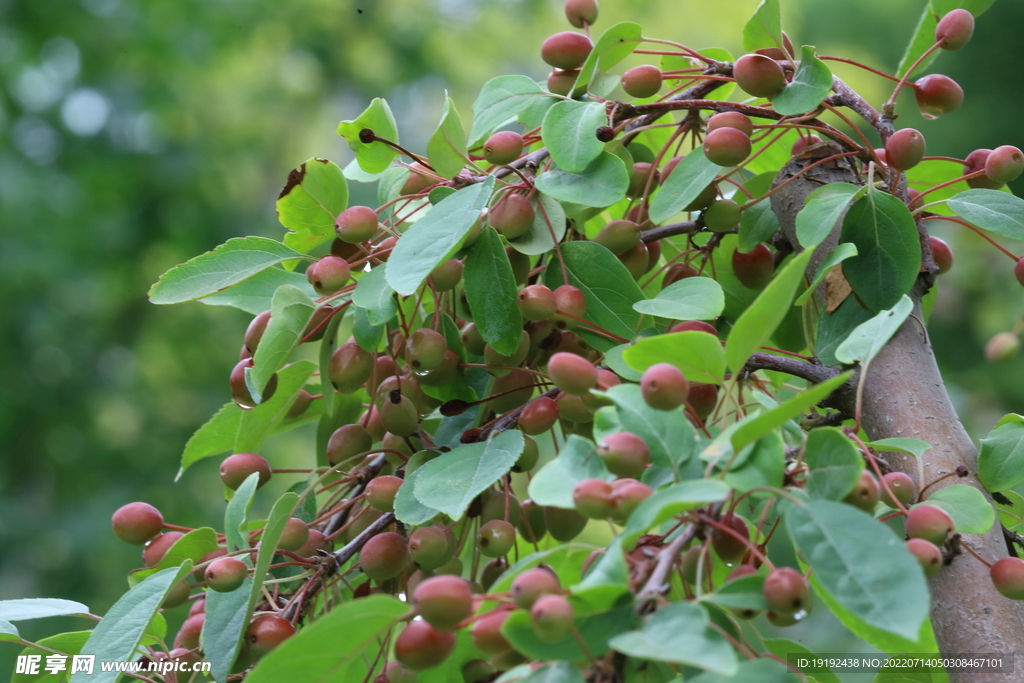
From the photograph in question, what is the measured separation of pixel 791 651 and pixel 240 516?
0.29m

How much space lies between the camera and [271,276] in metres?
0.55

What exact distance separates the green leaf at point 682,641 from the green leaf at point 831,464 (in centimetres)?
8

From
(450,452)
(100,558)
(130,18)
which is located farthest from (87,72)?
(450,452)

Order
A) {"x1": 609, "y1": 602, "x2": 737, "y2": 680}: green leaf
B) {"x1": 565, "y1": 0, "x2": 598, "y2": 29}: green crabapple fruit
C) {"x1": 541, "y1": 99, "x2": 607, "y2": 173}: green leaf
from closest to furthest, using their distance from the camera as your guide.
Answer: {"x1": 609, "y1": 602, "x2": 737, "y2": 680}: green leaf, {"x1": 541, "y1": 99, "x2": 607, "y2": 173}: green leaf, {"x1": 565, "y1": 0, "x2": 598, "y2": 29}: green crabapple fruit

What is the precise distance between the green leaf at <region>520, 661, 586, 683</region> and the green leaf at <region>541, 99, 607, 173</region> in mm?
269

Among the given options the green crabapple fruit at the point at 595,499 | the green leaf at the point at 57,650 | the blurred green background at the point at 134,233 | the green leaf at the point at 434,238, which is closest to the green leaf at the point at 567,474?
the green crabapple fruit at the point at 595,499

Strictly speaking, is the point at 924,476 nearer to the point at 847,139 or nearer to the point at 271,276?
the point at 847,139

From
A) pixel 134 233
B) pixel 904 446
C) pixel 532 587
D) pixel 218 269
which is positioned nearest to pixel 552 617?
pixel 532 587

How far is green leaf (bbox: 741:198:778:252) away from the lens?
0.56 m

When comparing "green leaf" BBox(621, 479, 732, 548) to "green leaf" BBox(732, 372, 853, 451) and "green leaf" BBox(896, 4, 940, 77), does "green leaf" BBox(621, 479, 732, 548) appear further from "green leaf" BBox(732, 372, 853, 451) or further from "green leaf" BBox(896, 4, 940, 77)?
"green leaf" BBox(896, 4, 940, 77)

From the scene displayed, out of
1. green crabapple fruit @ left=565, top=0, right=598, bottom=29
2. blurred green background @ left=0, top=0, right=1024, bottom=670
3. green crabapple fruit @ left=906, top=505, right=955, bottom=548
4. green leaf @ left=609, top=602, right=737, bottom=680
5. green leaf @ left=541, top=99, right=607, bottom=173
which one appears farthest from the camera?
blurred green background @ left=0, top=0, right=1024, bottom=670

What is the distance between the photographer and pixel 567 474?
0.34m

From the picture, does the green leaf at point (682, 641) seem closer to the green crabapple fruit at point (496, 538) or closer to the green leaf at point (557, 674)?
the green leaf at point (557, 674)

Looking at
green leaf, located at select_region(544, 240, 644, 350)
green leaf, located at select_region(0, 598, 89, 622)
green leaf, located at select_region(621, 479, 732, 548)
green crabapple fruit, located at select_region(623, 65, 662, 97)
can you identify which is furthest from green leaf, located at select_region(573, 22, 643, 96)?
green leaf, located at select_region(0, 598, 89, 622)
